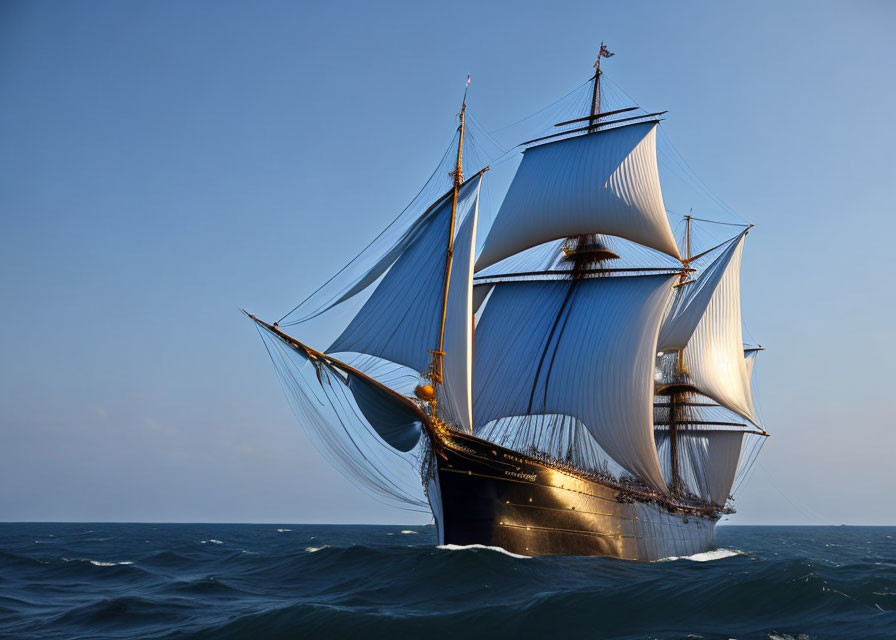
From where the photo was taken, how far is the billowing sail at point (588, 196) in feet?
150

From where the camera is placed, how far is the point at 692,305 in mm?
58938

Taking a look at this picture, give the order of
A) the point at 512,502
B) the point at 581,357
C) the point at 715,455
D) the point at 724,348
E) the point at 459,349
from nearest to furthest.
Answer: the point at 512,502
the point at 459,349
the point at 581,357
the point at 724,348
the point at 715,455

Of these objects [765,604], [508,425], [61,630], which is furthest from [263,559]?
[765,604]

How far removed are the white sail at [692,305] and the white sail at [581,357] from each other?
1344 centimetres

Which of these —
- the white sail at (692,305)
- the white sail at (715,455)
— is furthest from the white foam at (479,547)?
the white sail at (715,455)

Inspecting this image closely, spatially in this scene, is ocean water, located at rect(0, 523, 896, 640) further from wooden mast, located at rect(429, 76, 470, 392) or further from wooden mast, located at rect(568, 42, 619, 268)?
wooden mast, located at rect(568, 42, 619, 268)

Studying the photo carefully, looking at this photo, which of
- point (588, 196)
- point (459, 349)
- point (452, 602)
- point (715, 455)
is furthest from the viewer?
point (715, 455)

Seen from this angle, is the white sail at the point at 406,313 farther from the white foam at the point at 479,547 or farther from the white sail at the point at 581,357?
the white sail at the point at 581,357

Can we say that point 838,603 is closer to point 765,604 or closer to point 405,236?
point 765,604

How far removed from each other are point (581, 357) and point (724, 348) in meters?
22.3

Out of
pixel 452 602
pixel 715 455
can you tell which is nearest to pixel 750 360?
pixel 715 455

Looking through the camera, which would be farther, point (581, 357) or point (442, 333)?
point (581, 357)

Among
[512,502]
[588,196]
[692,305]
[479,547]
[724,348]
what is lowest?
[479,547]

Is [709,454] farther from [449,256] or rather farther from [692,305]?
[449,256]
